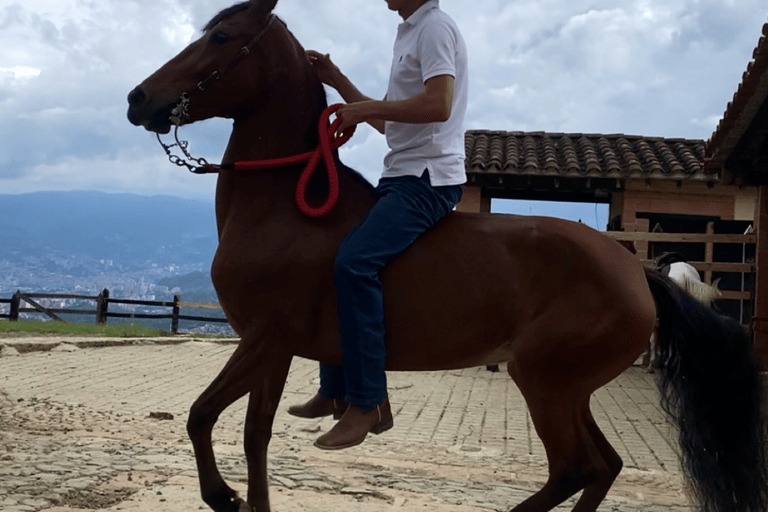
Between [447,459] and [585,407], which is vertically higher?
[585,407]

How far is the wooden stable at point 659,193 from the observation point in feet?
A: 37.2

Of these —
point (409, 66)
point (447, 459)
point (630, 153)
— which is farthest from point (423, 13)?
point (630, 153)

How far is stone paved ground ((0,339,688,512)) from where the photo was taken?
14.7 ft

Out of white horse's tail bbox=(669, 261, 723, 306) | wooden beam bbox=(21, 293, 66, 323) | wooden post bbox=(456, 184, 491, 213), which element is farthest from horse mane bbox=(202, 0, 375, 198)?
wooden beam bbox=(21, 293, 66, 323)

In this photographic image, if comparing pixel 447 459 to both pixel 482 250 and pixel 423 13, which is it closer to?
pixel 482 250

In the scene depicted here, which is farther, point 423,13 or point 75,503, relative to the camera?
point 75,503

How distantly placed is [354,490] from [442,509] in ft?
2.08

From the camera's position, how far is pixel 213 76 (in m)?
3.11

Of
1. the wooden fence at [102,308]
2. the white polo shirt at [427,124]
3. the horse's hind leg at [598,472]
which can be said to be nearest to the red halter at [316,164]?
the white polo shirt at [427,124]

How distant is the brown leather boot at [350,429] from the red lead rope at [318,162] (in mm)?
828

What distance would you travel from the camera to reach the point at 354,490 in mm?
4684

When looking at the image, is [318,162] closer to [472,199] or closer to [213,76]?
[213,76]

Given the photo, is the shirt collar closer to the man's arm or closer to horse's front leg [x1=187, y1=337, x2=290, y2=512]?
the man's arm

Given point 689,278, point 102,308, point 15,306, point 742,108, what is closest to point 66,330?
point 102,308
